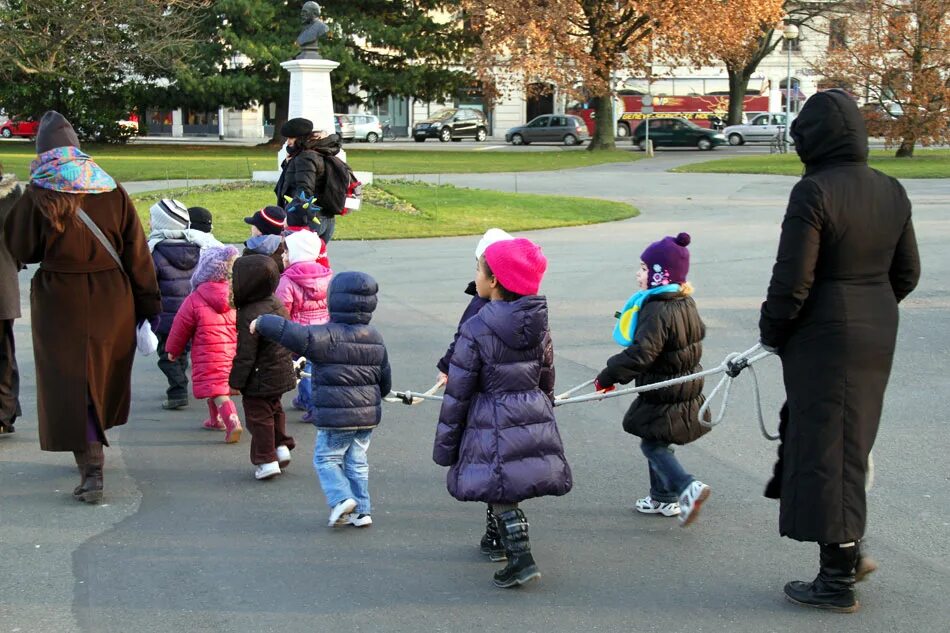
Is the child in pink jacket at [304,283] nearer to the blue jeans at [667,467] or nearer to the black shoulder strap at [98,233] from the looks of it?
the black shoulder strap at [98,233]

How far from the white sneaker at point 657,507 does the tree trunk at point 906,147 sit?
37.0m

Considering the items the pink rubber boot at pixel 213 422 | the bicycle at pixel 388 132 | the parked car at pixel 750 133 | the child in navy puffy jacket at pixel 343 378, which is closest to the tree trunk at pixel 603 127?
the parked car at pixel 750 133

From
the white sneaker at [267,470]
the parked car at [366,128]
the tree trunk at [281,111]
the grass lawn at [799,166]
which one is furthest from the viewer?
the parked car at [366,128]

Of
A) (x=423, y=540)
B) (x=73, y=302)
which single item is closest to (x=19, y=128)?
(x=73, y=302)

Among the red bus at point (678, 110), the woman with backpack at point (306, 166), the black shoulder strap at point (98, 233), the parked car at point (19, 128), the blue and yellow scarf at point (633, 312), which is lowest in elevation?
the blue and yellow scarf at point (633, 312)

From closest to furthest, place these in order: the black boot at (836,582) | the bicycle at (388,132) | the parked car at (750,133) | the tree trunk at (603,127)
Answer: the black boot at (836,582), the tree trunk at (603,127), the parked car at (750,133), the bicycle at (388,132)

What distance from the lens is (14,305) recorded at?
7336mm

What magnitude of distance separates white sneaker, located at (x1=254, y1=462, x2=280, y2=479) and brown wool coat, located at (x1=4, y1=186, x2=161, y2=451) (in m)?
0.88

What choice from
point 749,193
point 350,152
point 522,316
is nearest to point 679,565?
point 522,316

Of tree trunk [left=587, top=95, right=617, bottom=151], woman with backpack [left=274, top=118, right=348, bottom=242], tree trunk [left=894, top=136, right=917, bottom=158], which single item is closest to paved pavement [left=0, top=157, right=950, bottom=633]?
woman with backpack [left=274, top=118, right=348, bottom=242]

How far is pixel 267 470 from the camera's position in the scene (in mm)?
6496

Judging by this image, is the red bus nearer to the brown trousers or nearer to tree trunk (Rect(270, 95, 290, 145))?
tree trunk (Rect(270, 95, 290, 145))

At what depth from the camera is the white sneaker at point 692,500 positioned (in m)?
5.50

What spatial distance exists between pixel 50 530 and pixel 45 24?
89.7 ft
